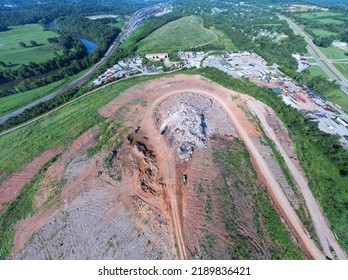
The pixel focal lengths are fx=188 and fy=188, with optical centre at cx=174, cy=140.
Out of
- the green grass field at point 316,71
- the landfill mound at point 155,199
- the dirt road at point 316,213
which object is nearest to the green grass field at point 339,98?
the green grass field at point 316,71

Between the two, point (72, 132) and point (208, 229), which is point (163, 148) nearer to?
point (208, 229)

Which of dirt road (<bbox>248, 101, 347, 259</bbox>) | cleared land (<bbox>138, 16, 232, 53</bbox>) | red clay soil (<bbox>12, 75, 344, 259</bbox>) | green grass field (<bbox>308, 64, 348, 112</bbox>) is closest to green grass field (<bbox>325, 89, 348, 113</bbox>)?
green grass field (<bbox>308, 64, 348, 112</bbox>)

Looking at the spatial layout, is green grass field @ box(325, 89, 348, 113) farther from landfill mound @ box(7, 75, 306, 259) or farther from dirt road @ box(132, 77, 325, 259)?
landfill mound @ box(7, 75, 306, 259)

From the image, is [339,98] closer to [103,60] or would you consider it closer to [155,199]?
[155,199]

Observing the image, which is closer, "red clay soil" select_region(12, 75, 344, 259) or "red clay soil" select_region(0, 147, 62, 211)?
"red clay soil" select_region(12, 75, 344, 259)

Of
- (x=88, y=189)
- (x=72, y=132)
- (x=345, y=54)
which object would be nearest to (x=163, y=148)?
(x=88, y=189)

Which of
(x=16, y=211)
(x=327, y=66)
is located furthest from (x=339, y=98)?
(x=16, y=211)

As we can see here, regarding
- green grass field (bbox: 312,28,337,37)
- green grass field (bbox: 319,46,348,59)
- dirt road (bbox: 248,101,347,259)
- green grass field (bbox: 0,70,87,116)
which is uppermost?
dirt road (bbox: 248,101,347,259)
